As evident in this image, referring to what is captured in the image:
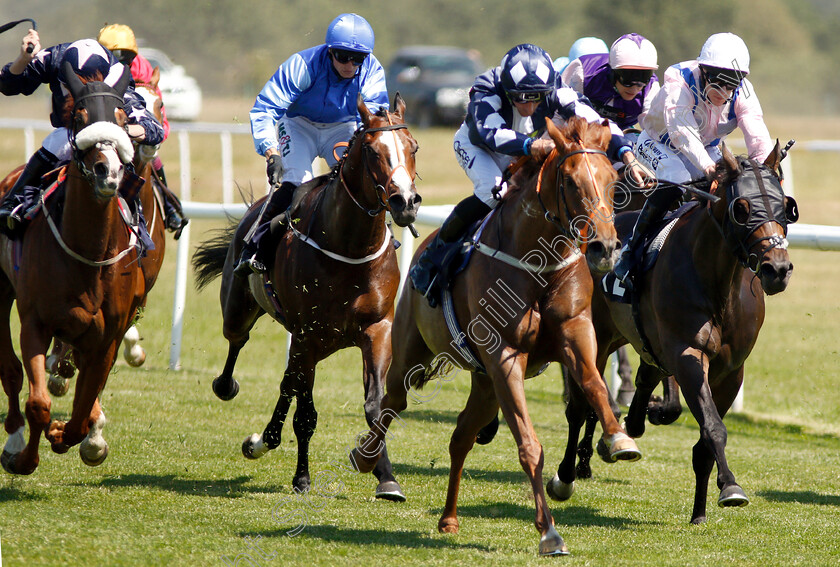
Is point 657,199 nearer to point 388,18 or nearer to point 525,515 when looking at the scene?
point 525,515

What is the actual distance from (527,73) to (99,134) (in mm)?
2077

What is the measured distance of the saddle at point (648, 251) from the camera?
6117 mm

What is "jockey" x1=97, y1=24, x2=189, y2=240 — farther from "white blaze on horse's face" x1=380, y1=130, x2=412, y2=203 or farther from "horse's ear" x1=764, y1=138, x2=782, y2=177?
"horse's ear" x1=764, y1=138, x2=782, y2=177

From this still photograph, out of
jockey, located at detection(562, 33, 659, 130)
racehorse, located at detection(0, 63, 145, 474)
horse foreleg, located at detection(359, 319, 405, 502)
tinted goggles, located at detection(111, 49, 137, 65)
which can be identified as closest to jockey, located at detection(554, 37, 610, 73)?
jockey, located at detection(562, 33, 659, 130)

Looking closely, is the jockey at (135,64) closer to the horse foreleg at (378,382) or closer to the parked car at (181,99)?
the horse foreleg at (378,382)

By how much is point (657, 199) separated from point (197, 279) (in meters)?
3.74

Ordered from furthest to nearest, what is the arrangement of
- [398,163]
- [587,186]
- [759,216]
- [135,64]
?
[135,64]
[398,163]
[759,216]
[587,186]

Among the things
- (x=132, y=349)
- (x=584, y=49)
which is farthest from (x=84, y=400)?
(x=584, y=49)

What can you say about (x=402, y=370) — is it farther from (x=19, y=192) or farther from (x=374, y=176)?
(x=19, y=192)

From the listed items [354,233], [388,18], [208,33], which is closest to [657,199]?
[354,233]

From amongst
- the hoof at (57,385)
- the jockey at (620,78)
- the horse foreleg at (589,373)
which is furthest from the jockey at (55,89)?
the jockey at (620,78)

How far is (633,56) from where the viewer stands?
721cm

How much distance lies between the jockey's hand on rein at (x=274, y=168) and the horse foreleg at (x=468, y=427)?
6.96ft

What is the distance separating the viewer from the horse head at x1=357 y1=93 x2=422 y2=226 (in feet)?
18.0
